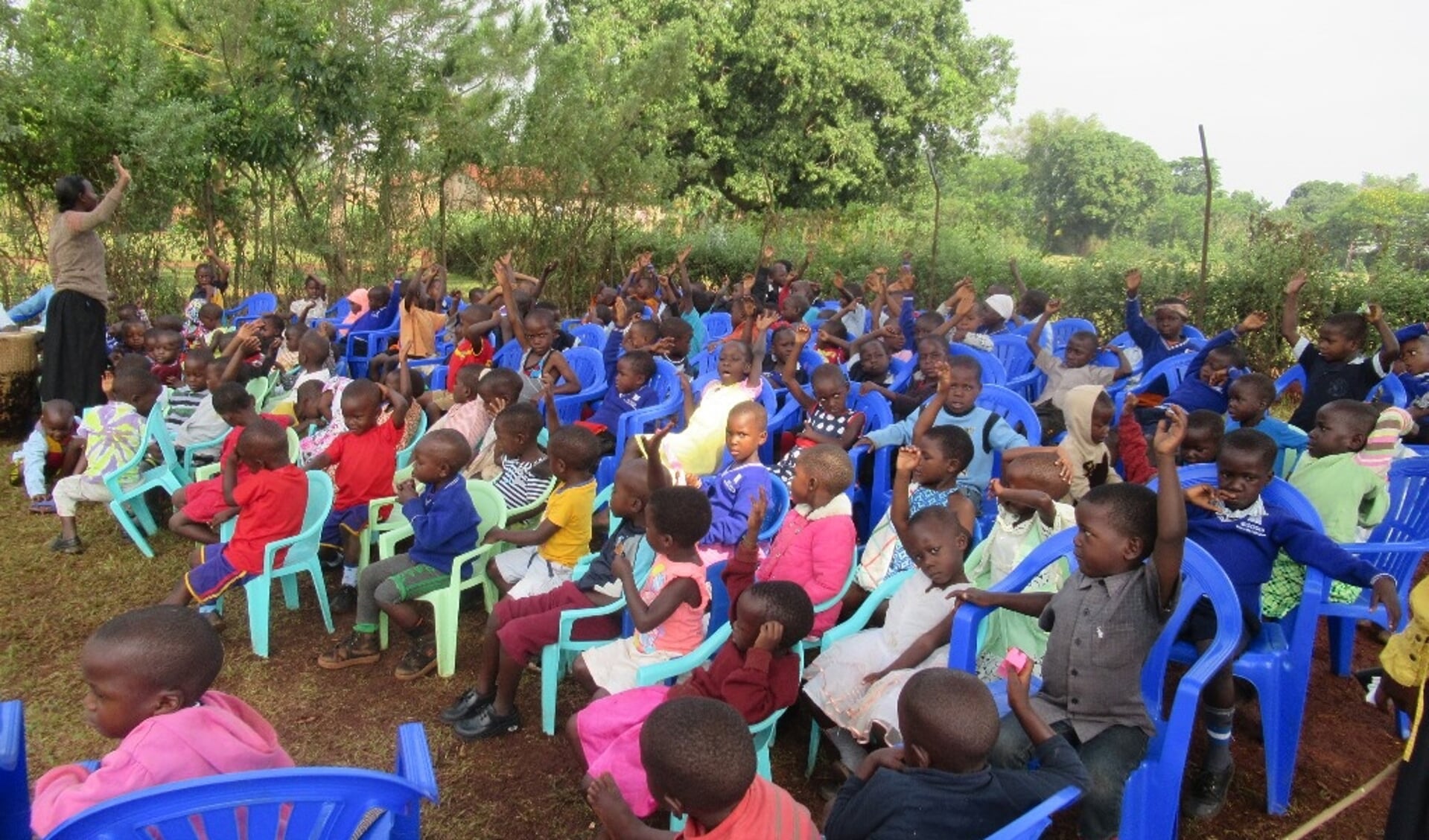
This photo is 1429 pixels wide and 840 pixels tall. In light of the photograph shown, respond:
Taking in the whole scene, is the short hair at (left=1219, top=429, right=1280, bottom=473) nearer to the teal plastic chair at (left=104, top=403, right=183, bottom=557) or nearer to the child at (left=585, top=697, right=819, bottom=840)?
the child at (left=585, top=697, right=819, bottom=840)

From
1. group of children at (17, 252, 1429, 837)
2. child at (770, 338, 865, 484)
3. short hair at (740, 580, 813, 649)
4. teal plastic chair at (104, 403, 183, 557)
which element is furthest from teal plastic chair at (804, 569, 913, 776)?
teal plastic chair at (104, 403, 183, 557)

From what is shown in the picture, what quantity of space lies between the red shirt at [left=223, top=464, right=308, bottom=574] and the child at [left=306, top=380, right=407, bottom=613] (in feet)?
1.16

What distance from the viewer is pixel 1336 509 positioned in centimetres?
358

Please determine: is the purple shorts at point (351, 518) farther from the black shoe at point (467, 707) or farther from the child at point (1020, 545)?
the child at point (1020, 545)

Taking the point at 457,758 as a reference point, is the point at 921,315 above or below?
above

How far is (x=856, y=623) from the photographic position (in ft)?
10.6

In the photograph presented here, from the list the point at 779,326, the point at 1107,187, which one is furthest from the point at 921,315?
the point at 1107,187

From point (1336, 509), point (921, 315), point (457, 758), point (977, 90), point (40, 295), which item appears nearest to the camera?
point (457, 758)

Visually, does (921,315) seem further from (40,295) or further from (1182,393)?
(40,295)

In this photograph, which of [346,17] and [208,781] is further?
[346,17]

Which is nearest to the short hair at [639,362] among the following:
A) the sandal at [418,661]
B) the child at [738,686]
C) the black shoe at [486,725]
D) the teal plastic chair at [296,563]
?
the teal plastic chair at [296,563]

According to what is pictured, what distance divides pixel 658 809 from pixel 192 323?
25.4 feet

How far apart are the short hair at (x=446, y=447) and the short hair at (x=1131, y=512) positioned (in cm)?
251

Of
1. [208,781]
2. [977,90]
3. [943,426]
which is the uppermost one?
[977,90]
